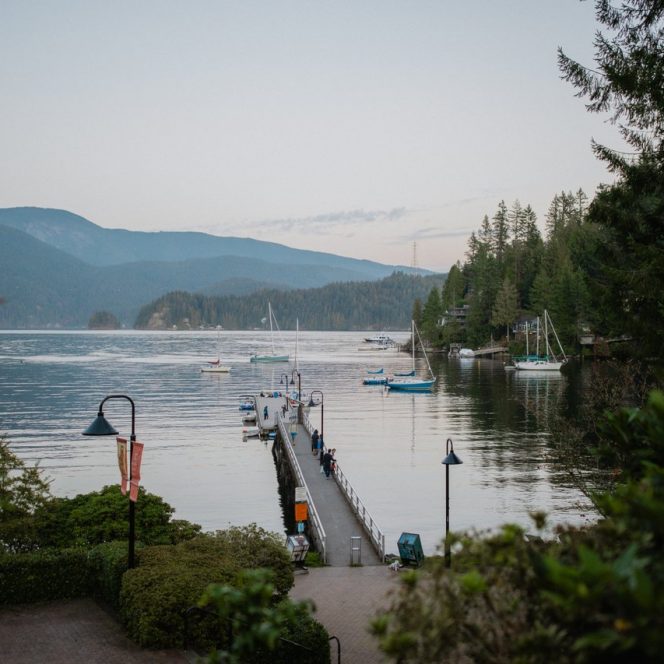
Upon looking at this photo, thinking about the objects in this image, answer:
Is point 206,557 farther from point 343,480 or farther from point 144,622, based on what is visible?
point 343,480

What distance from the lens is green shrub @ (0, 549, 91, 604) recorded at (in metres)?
17.5

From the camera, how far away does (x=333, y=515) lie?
97.8 ft

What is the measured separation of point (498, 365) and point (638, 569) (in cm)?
12398

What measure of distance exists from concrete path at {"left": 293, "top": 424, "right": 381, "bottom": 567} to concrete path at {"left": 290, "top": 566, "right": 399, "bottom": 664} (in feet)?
4.81

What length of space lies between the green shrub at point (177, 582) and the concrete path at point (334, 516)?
23.1 feet

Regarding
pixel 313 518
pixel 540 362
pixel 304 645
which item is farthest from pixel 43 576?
pixel 540 362

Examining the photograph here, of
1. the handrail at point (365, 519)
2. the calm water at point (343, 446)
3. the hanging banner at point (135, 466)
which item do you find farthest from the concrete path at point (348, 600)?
the calm water at point (343, 446)

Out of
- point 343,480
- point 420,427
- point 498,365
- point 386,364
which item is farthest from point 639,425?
point 386,364

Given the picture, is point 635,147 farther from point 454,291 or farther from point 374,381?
point 454,291

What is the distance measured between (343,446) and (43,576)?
3650 cm

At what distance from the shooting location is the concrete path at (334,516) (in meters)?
24.7

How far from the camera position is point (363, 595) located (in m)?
20.1

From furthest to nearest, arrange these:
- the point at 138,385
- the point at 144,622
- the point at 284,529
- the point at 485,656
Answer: the point at 138,385, the point at 284,529, the point at 144,622, the point at 485,656

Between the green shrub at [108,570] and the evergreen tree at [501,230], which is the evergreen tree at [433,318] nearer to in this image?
the evergreen tree at [501,230]
